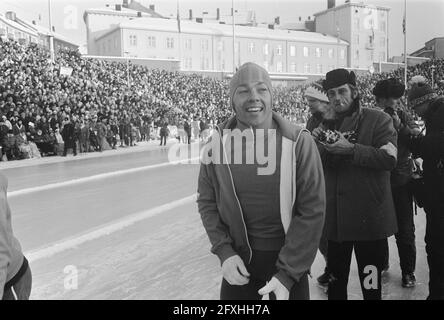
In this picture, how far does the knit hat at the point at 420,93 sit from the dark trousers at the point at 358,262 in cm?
122

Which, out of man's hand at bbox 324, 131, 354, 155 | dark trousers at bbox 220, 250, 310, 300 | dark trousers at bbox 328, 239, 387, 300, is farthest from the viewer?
dark trousers at bbox 328, 239, 387, 300

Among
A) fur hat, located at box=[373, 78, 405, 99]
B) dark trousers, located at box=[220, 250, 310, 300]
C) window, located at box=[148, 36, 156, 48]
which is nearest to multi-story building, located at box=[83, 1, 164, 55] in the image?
window, located at box=[148, 36, 156, 48]

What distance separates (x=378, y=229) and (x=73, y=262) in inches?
128

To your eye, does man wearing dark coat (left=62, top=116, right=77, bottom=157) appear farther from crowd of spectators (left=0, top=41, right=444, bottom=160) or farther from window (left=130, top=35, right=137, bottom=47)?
window (left=130, top=35, right=137, bottom=47)

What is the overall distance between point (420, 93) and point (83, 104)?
1916cm

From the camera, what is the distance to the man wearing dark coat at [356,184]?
292cm

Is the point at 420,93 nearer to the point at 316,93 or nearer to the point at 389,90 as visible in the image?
the point at 389,90

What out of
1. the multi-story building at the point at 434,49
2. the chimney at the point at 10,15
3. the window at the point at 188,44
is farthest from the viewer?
the window at the point at 188,44

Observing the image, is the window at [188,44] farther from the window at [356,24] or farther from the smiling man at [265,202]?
the smiling man at [265,202]

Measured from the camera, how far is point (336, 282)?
307cm

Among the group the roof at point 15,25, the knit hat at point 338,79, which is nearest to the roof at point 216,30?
the roof at point 15,25

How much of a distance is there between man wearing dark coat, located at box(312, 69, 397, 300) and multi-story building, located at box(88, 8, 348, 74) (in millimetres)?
58700

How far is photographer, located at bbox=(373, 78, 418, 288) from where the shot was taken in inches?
152
